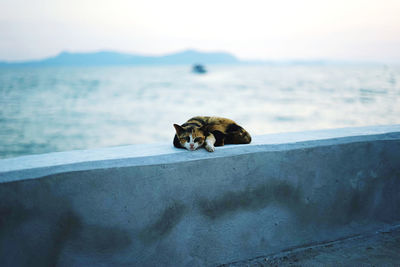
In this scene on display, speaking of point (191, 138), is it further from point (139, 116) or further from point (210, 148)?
point (139, 116)

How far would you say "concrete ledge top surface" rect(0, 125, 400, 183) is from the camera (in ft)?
5.01

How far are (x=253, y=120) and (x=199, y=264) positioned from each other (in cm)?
1584

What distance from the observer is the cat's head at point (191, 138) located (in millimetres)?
1878

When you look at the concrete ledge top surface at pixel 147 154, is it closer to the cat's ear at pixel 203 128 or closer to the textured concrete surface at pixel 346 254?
the cat's ear at pixel 203 128

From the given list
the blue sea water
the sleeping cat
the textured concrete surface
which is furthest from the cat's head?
the blue sea water

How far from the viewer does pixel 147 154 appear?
1.75 meters

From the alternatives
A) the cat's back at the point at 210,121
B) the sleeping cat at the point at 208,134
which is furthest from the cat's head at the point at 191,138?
the cat's back at the point at 210,121

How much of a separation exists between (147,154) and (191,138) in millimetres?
298

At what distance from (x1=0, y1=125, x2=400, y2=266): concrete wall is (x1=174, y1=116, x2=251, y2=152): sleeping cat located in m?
0.08

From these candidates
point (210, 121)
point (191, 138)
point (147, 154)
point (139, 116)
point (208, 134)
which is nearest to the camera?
point (147, 154)

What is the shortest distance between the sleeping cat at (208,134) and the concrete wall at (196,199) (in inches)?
3.0

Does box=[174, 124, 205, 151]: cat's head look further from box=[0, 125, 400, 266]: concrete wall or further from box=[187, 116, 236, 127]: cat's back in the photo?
box=[187, 116, 236, 127]: cat's back

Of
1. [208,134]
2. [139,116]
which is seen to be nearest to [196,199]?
[208,134]

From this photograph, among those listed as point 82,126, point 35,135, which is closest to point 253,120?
point 82,126
